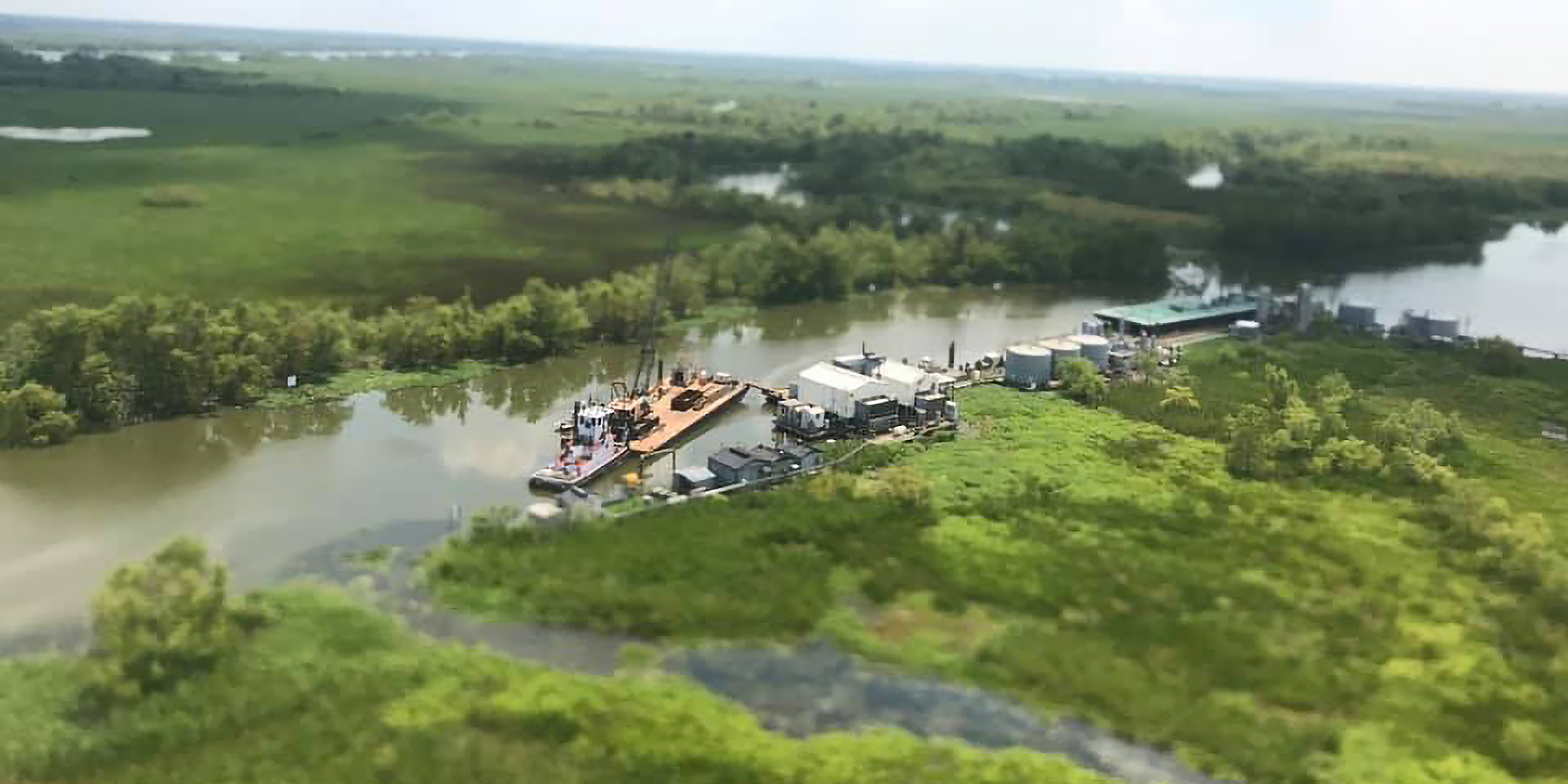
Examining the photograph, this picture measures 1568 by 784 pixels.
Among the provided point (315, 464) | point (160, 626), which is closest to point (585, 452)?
point (315, 464)

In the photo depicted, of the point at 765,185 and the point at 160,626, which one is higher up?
the point at 765,185

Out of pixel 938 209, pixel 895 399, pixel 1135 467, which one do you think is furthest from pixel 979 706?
pixel 938 209

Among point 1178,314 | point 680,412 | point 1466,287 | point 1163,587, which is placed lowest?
point 1163,587

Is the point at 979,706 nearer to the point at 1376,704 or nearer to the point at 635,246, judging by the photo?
the point at 1376,704

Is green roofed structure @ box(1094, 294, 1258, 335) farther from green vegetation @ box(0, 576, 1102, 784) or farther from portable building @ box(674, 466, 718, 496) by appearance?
green vegetation @ box(0, 576, 1102, 784)

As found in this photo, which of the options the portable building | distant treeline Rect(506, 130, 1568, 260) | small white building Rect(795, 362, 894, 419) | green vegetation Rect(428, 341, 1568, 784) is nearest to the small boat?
the portable building

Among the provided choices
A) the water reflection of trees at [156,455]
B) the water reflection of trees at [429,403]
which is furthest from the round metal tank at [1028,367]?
the water reflection of trees at [156,455]

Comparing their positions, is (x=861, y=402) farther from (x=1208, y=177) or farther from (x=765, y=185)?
(x=1208, y=177)
